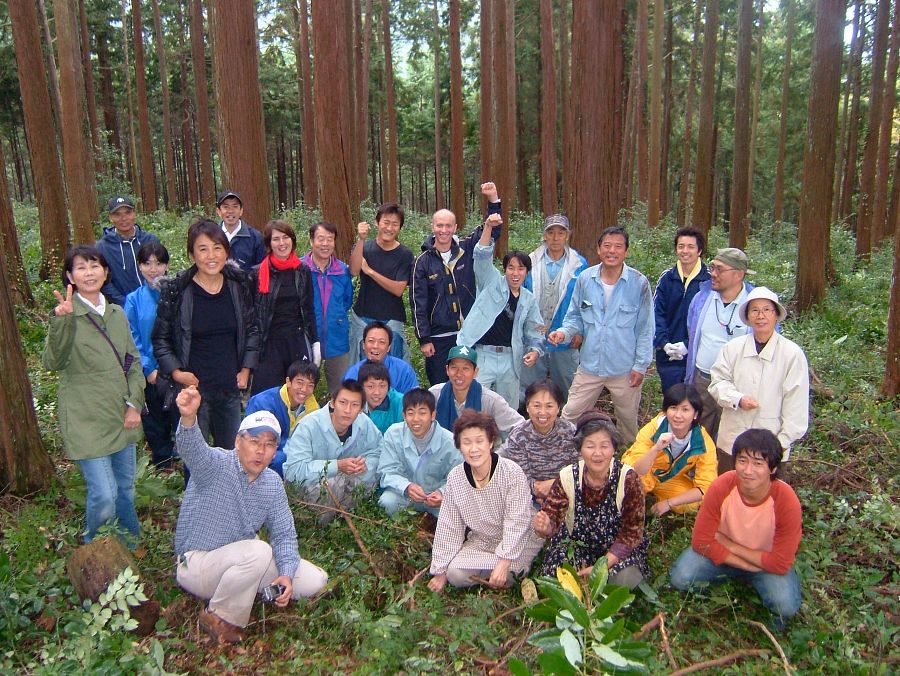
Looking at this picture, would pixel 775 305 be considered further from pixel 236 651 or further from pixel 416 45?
pixel 416 45

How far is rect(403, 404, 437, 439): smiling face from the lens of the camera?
4504 mm

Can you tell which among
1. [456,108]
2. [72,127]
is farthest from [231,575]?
[456,108]

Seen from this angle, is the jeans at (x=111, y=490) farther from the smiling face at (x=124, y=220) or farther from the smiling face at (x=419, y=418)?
the smiling face at (x=124, y=220)

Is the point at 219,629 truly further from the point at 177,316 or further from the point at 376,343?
the point at 376,343

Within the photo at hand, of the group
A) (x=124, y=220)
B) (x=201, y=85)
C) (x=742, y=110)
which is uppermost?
(x=201, y=85)

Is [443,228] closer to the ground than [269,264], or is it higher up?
higher up

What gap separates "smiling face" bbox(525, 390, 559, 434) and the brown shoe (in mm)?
2254

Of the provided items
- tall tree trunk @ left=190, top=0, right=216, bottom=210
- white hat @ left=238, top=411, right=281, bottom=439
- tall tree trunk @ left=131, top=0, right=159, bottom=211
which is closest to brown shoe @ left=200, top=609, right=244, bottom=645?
white hat @ left=238, top=411, right=281, bottom=439

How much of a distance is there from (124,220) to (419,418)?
3.20m

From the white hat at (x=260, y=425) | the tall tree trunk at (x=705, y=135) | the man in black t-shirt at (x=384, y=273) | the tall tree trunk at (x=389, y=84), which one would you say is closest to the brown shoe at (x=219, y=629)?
the white hat at (x=260, y=425)

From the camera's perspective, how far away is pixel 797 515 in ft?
11.6

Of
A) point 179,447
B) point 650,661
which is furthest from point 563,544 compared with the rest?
point 179,447

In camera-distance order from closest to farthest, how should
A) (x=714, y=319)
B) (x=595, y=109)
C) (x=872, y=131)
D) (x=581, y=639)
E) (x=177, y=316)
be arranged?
(x=581, y=639) → (x=177, y=316) → (x=714, y=319) → (x=595, y=109) → (x=872, y=131)

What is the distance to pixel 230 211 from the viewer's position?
5.70 metres
